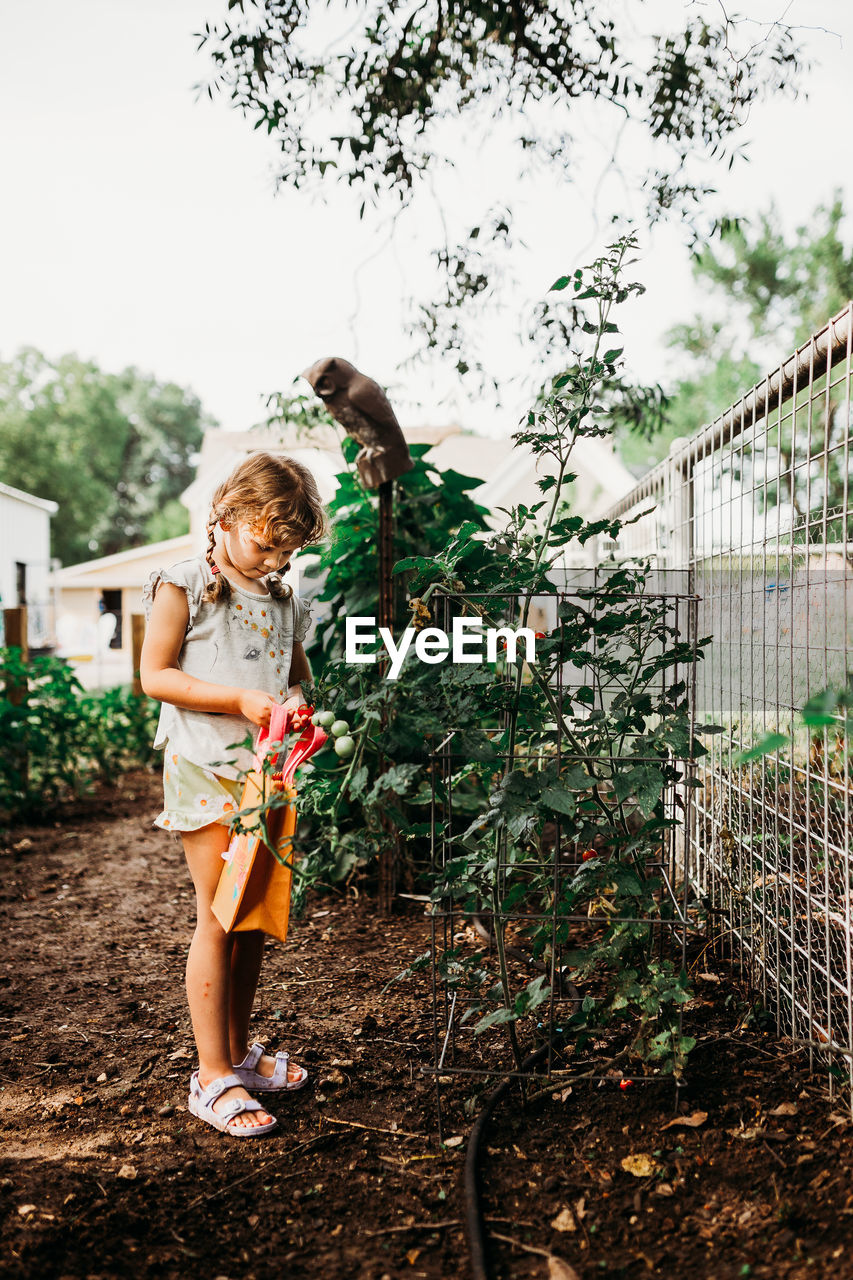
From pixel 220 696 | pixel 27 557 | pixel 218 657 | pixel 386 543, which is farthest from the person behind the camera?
pixel 27 557

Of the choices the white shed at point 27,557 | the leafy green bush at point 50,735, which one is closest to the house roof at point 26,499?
the white shed at point 27,557

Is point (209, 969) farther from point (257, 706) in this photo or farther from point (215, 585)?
point (215, 585)

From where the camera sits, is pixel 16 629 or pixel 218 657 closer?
pixel 218 657

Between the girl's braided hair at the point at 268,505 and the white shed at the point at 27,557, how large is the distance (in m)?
21.4

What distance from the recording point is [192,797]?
196 centimetres

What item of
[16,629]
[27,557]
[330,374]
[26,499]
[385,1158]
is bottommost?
[385,1158]

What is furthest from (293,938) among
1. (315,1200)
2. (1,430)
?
(1,430)

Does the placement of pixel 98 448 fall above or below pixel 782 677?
above

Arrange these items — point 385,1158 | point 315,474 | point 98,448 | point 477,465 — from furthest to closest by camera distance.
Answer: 1. point 98,448
2. point 477,465
3. point 315,474
4. point 385,1158

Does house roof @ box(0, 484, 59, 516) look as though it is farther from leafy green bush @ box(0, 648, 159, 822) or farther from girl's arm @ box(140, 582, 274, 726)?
girl's arm @ box(140, 582, 274, 726)

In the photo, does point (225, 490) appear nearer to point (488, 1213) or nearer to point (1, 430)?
point (488, 1213)

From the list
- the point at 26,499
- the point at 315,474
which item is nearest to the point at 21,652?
the point at 315,474

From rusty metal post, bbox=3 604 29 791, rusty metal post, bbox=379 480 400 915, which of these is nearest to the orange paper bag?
rusty metal post, bbox=379 480 400 915

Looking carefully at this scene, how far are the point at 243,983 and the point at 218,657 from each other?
2.39 ft
